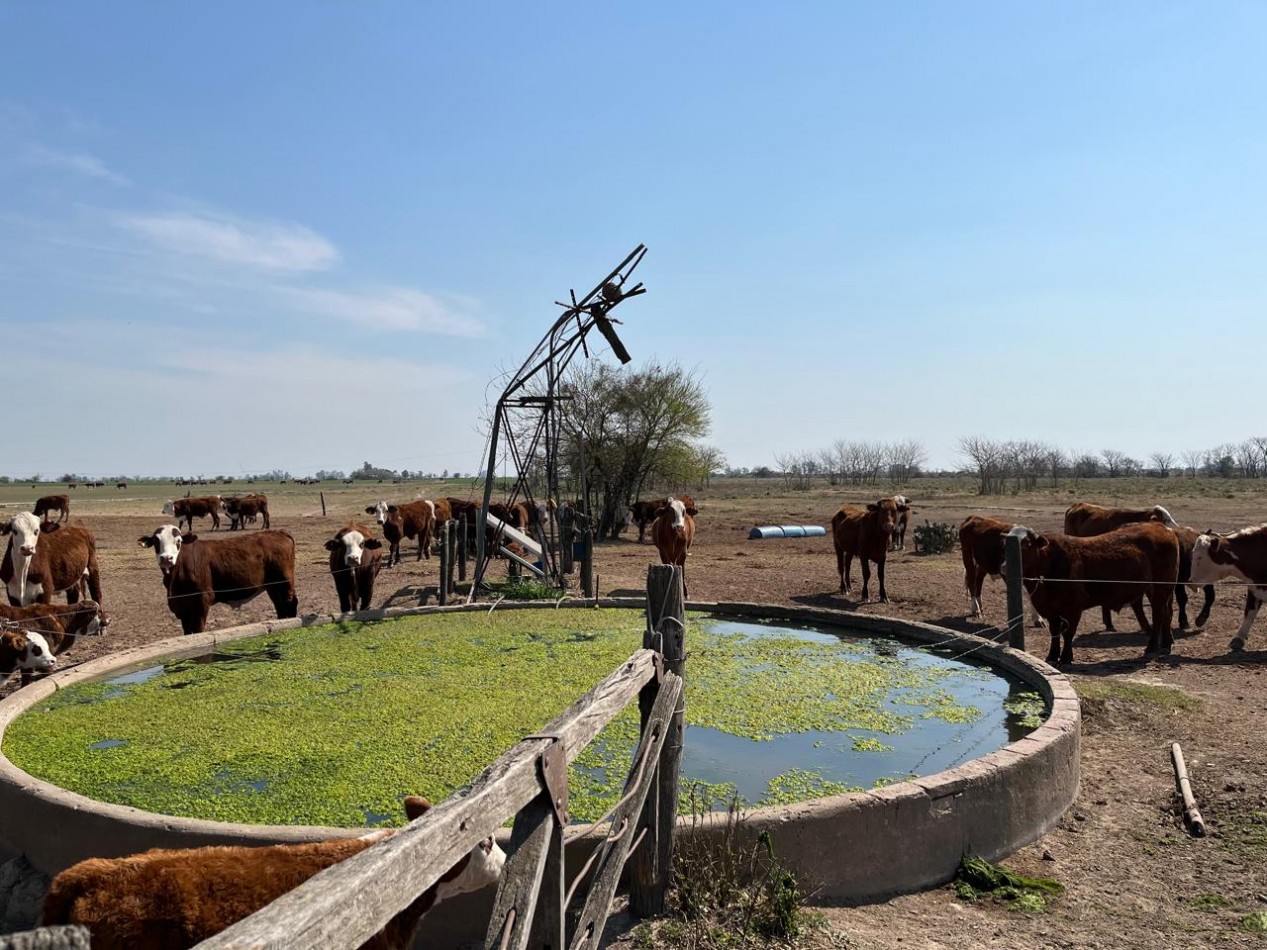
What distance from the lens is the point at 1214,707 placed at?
22.0ft

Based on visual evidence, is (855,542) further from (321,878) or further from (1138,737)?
(321,878)

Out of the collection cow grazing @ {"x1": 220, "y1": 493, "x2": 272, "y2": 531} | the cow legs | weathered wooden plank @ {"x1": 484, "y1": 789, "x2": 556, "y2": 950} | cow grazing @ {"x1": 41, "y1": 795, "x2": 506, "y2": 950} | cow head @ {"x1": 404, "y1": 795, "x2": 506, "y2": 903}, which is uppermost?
cow grazing @ {"x1": 220, "y1": 493, "x2": 272, "y2": 531}

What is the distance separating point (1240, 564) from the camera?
30.6ft

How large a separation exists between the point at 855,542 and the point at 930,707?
6826 millimetres

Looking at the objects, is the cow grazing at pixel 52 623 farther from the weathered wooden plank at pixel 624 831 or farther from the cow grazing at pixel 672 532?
the cow grazing at pixel 672 532

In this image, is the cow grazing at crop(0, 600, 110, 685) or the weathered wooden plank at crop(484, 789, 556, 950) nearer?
the weathered wooden plank at crop(484, 789, 556, 950)

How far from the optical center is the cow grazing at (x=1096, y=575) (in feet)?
27.6

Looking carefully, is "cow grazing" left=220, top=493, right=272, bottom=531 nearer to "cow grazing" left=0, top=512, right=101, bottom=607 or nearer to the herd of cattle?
the herd of cattle

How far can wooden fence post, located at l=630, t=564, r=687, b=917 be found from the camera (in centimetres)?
347

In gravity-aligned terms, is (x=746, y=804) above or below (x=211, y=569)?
below

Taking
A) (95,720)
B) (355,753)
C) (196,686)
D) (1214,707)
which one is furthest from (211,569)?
(1214,707)

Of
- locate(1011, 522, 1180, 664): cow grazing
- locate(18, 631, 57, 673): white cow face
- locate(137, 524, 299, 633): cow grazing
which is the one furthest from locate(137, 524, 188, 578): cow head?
locate(1011, 522, 1180, 664): cow grazing

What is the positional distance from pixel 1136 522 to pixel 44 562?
13981 mm

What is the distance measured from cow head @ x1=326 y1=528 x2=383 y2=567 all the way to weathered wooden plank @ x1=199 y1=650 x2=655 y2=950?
8.63 metres
